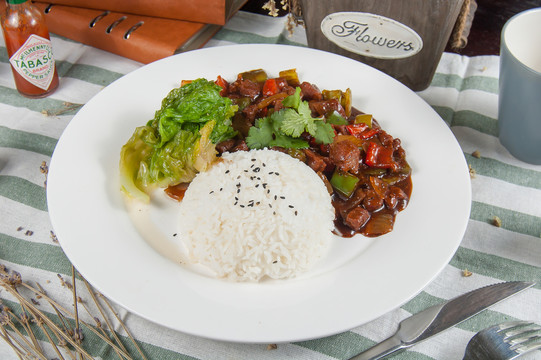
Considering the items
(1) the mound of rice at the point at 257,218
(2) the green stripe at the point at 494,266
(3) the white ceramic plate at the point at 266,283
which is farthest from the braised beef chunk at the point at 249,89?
(2) the green stripe at the point at 494,266

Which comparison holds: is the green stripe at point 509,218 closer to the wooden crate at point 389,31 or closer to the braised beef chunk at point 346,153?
the braised beef chunk at point 346,153

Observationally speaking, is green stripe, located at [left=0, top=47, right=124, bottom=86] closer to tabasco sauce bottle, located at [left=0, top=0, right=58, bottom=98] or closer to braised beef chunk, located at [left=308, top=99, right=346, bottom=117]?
tabasco sauce bottle, located at [left=0, top=0, right=58, bottom=98]

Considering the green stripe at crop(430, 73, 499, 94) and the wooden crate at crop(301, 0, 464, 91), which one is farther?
the green stripe at crop(430, 73, 499, 94)

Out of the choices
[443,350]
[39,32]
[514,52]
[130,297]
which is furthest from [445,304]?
[39,32]

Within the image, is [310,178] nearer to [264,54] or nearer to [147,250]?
[147,250]

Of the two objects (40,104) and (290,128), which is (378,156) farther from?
(40,104)

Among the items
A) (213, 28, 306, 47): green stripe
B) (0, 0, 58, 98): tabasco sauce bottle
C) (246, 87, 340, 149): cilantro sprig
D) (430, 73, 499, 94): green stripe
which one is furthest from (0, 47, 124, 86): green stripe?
(430, 73, 499, 94): green stripe

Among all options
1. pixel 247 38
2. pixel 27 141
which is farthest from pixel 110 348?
pixel 247 38

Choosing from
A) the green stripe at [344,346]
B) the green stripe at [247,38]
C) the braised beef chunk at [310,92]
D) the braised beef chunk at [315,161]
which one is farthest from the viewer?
the green stripe at [247,38]
